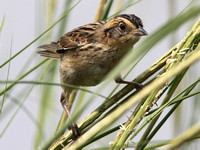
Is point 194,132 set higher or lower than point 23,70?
lower

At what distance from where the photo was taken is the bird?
2.90 meters

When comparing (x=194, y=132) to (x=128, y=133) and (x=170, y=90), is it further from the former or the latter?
(x=170, y=90)

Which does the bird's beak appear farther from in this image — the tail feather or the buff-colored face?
the tail feather

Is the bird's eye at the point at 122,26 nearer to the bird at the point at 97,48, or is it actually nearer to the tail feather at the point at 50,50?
the bird at the point at 97,48

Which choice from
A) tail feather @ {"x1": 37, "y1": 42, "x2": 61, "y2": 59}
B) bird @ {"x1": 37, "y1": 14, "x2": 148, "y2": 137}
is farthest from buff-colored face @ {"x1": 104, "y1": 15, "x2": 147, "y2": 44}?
tail feather @ {"x1": 37, "y1": 42, "x2": 61, "y2": 59}

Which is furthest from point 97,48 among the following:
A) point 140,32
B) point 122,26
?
point 140,32

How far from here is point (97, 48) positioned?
10.3 feet

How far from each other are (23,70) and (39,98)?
0.28m

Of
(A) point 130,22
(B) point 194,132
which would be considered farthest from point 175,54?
(A) point 130,22

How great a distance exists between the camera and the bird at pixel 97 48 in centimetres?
290

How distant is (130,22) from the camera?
2.86m

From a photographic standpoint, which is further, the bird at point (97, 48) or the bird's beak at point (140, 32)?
the bird at point (97, 48)

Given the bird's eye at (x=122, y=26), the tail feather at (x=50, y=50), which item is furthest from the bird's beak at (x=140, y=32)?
the tail feather at (x=50, y=50)

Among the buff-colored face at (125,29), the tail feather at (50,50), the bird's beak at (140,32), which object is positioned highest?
the tail feather at (50,50)
